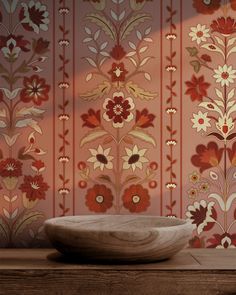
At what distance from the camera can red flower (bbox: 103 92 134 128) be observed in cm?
169

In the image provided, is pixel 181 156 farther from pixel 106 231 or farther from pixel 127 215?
pixel 106 231

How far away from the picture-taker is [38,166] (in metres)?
1.68

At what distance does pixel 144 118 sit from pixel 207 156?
8.7 inches

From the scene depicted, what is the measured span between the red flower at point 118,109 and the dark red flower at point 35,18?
0.96 ft

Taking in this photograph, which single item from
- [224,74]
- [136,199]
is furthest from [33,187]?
[224,74]

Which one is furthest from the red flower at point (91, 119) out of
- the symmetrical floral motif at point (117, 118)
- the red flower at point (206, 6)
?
the red flower at point (206, 6)

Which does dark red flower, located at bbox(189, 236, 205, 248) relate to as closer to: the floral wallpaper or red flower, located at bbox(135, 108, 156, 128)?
the floral wallpaper

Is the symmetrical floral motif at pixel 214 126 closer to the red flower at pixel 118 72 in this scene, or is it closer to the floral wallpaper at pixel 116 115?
the floral wallpaper at pixel 116 115

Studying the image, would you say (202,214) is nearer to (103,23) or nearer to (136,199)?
(136,199)

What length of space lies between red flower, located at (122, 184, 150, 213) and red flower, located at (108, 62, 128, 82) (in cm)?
32

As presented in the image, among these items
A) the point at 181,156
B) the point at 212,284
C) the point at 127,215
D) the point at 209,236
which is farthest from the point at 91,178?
the point at 212,284

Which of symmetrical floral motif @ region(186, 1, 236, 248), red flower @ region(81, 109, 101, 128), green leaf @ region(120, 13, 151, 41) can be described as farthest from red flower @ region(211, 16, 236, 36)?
red flower @ region(81, 109, 101, 128)

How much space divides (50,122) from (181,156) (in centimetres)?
41

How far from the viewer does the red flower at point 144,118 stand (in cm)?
169
